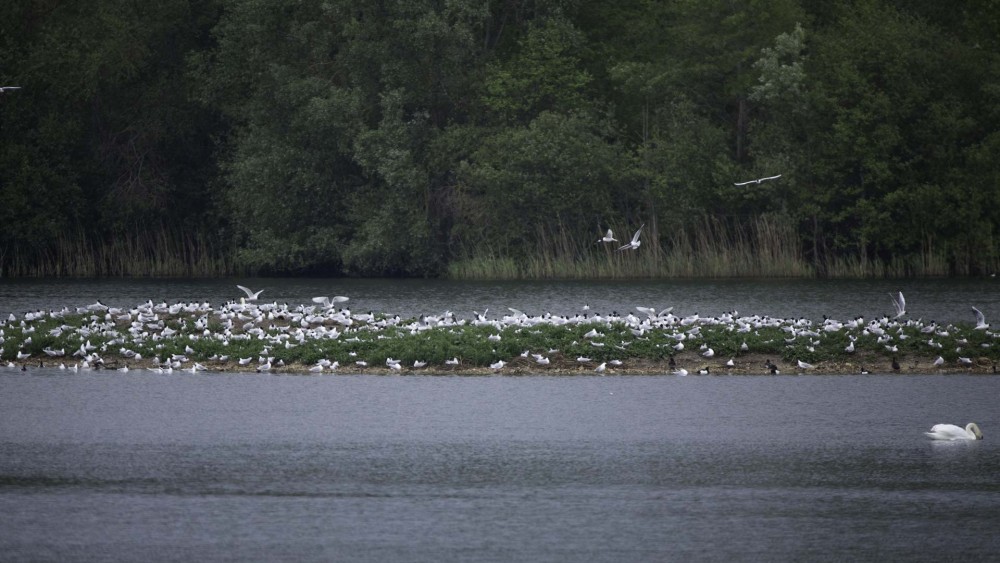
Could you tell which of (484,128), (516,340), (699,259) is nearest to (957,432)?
(516,340)

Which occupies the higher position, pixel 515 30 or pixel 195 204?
pixel 515 30

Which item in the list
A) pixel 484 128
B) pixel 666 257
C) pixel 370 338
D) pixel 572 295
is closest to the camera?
pixel 370 338

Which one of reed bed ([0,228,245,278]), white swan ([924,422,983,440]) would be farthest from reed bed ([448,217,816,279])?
white swan ([924,422,983,440])

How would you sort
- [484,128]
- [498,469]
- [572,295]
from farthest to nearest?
[484,128] < [572,295] < [498,469]

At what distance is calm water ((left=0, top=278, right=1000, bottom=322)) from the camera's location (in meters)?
36.8

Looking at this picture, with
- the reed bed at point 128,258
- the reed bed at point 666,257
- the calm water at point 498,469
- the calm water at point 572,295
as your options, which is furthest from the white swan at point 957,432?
the reed bed at point 128,258

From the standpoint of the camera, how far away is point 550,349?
25188 millimetres

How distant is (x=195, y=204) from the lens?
65.9 metres

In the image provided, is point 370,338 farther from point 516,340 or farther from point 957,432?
point 957,432

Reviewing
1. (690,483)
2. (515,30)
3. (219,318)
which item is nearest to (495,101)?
(515,30)

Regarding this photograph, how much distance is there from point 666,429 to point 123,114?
165 feet

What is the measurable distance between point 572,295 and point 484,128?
55.0 feet

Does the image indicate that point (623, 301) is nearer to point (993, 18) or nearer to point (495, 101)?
point (495, 101)

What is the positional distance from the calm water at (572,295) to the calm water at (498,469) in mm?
12552
